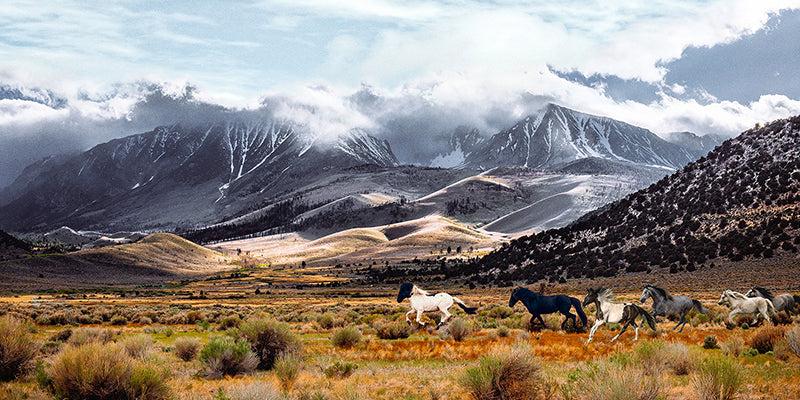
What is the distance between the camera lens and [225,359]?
13.1m

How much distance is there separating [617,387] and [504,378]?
2343 millimetres

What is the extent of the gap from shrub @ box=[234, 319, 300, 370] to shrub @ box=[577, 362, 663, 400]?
8402mm

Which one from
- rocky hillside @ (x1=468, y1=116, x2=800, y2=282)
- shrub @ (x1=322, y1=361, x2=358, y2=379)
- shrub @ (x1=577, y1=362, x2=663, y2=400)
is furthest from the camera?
rocky hillside @ (x1=468, y1=116, x2=800, y2=282)

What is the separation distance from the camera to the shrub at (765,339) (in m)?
14.6

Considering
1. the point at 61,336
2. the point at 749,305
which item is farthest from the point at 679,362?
the point at 61,336

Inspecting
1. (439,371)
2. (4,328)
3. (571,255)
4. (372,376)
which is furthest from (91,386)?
(571,255)

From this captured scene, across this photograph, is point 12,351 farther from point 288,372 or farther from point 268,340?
point 288,372

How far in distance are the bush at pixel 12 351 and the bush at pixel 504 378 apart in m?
9.87

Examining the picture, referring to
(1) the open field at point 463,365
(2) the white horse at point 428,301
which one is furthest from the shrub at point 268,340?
(2) the white horse at point 428,301

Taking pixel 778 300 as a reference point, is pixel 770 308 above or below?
below

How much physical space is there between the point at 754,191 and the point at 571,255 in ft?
70.0

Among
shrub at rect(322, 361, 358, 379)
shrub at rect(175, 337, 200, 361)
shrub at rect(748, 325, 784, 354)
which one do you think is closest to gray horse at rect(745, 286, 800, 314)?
shrub at rect(748, 325, 784, 354)

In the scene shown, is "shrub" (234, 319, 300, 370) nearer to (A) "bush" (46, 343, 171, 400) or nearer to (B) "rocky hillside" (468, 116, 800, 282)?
(A) "bush" (46, 343, 171, 400)

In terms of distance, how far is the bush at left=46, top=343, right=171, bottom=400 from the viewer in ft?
31.2
